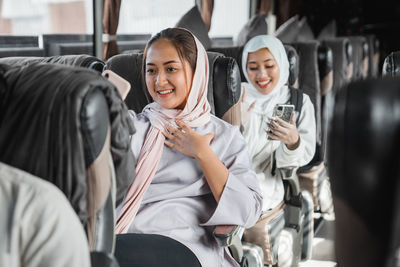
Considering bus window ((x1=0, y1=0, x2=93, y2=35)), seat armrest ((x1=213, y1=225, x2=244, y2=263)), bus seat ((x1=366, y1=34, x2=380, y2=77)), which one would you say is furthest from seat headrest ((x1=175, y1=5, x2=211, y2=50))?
bus seat ((x1=366, y1=34, x2=380, y2=77))

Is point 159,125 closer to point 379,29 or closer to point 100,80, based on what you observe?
point 100,80

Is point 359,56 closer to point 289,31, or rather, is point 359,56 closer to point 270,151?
point 289,31

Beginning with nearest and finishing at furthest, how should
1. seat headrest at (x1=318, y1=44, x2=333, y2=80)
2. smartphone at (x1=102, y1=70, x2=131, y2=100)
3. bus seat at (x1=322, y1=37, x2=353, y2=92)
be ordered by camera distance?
1. smartphone at (x1=102, y1=70, x2=131, y2=100)
2. seat headrest at (x1=318, y1=44, x2=333, y2=80)
3. bus seat at (x1=322, y1=37, x2=353, y2=92)

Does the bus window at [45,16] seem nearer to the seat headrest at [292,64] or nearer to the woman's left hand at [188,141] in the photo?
the seat headrest at [292,64]

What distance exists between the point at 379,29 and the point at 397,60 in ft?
17.3

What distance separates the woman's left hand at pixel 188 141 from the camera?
1349mm

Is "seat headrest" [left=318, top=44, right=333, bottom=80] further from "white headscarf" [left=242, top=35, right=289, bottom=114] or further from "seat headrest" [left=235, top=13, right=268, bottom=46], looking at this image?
"seat headrest" [left=235, top=13, right=268, bottom=46]

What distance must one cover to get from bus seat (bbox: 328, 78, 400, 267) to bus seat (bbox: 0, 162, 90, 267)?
462 mm

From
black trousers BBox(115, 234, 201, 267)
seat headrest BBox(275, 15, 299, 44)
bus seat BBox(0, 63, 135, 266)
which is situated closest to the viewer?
bus seat BBox(0, 63, 135, 266)

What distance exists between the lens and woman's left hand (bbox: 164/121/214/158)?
135 centimetres

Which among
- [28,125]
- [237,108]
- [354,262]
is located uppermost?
[28,125]

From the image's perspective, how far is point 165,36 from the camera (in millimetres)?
1444

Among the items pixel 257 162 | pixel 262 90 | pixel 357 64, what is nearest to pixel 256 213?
pixel 257 162

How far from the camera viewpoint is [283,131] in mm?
1928
